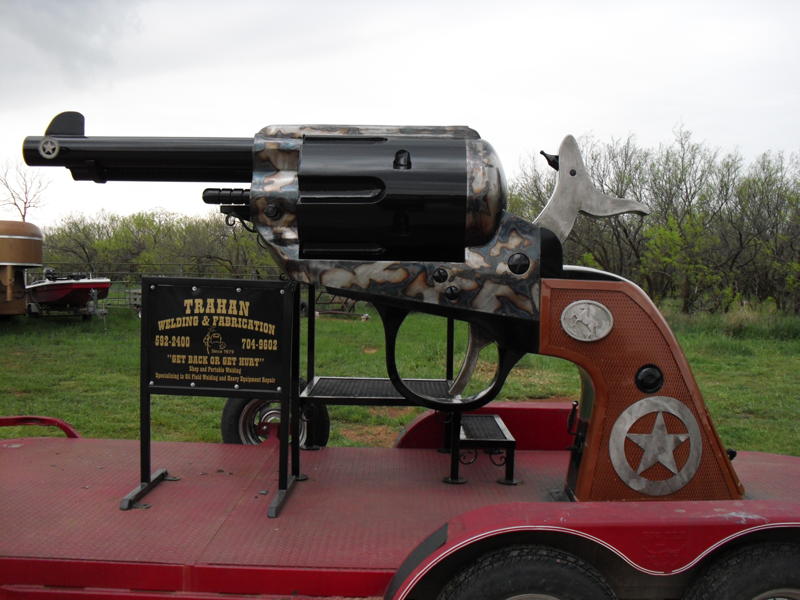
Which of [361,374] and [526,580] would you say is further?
[361,374]

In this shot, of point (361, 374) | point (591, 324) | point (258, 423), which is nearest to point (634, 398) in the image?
point (591, 324)

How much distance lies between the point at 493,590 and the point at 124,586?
133 centimetres

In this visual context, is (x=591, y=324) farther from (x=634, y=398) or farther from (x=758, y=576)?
(x=758, y=576)

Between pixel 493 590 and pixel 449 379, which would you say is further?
pixel 449 379

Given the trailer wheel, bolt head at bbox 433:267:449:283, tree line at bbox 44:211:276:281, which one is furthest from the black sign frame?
tree line at bbox 44:211:276:281

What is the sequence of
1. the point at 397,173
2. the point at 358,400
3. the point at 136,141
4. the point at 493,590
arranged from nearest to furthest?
the point at 493,590, the point at 397,173, the point at 136,141, the point at 358,400

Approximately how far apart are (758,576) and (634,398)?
75 centimetres

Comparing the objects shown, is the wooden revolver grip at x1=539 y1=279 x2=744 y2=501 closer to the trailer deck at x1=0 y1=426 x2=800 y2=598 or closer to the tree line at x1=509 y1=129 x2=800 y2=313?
the trailer deck at x1=0 y1=426 x2=800 y2=598

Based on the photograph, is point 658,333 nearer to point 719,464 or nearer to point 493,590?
point 719,464

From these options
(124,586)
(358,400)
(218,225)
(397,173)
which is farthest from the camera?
(218,225)

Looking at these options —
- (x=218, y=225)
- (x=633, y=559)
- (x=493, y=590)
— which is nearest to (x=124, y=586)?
(x=493, y=590)

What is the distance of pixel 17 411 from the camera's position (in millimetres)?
7180

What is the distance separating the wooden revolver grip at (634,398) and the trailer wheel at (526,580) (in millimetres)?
593

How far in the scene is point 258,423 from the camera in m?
4.52
